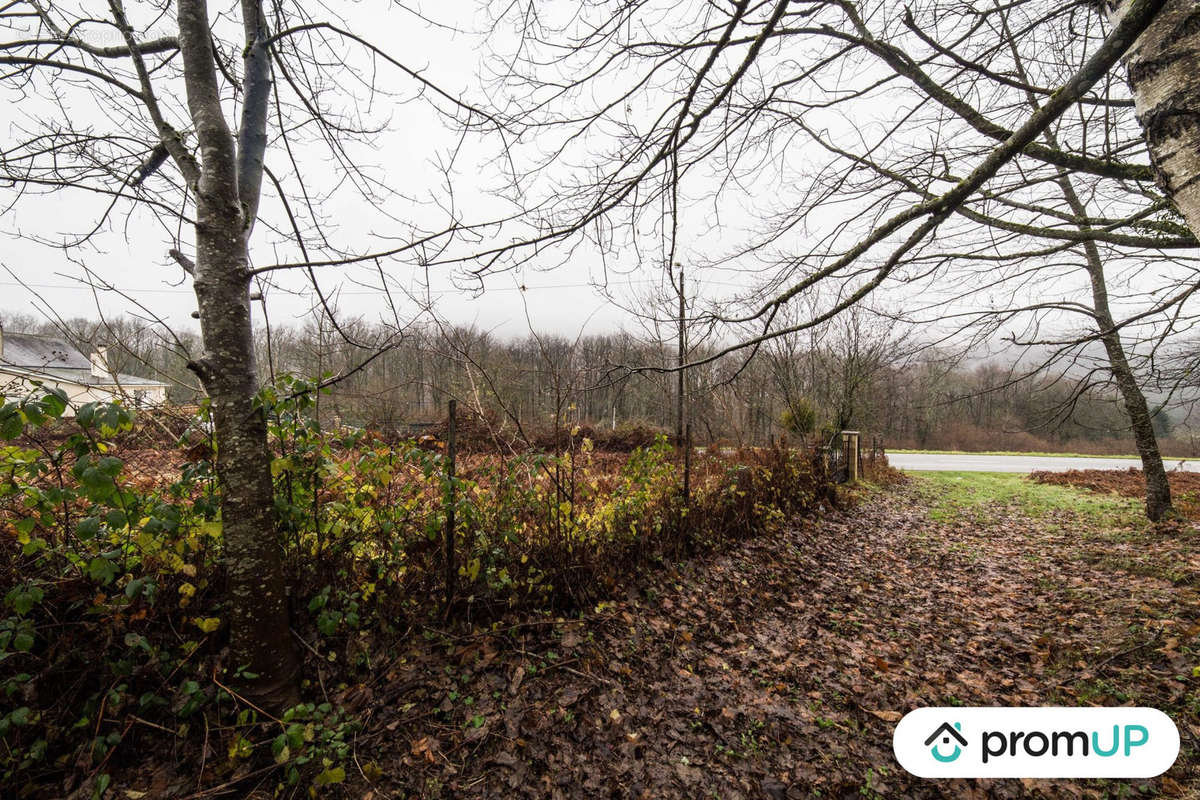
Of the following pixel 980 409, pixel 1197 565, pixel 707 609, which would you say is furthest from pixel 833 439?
pixel 980 409

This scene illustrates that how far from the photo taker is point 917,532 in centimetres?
723

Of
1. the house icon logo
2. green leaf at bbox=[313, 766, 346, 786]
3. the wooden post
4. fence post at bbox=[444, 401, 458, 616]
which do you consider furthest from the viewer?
the wooden post

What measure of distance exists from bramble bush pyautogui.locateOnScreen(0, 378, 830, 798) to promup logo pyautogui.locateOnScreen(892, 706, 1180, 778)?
7.66 ft

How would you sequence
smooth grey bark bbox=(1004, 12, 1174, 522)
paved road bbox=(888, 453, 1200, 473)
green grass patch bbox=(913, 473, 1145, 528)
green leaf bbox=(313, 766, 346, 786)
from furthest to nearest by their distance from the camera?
paved road bbox=(888, 453, 1200, 473) < green grass patch bbox=(913, 473, 1145, 528) < smooth grey bark bbox=(1004, 12, 1174, 522) < green leaf bbox=(313, 766, 346, 786)

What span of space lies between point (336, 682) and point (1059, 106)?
4224 mm

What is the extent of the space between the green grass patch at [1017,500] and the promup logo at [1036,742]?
256 inches

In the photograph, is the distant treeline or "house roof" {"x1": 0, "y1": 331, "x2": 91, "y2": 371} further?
the distant treeline

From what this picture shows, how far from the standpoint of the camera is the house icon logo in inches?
97.3

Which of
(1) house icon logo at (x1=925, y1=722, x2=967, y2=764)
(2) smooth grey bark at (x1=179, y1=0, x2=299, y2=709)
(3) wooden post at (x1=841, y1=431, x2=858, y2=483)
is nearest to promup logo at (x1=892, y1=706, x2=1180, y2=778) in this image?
(1) house icon logo at (x1=925, y1=722, x2=967, y2=764)

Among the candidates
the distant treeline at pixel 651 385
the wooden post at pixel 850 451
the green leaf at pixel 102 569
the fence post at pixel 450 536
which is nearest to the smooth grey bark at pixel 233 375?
the distant treeline at pixel 651 385

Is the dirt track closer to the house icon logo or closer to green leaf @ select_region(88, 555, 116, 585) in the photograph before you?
the house icon logo

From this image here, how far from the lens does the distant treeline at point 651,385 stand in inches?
116

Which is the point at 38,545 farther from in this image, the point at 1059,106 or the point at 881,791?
the point at 1059,106

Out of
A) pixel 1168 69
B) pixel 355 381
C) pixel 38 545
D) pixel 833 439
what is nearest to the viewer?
pixel 1168 69
